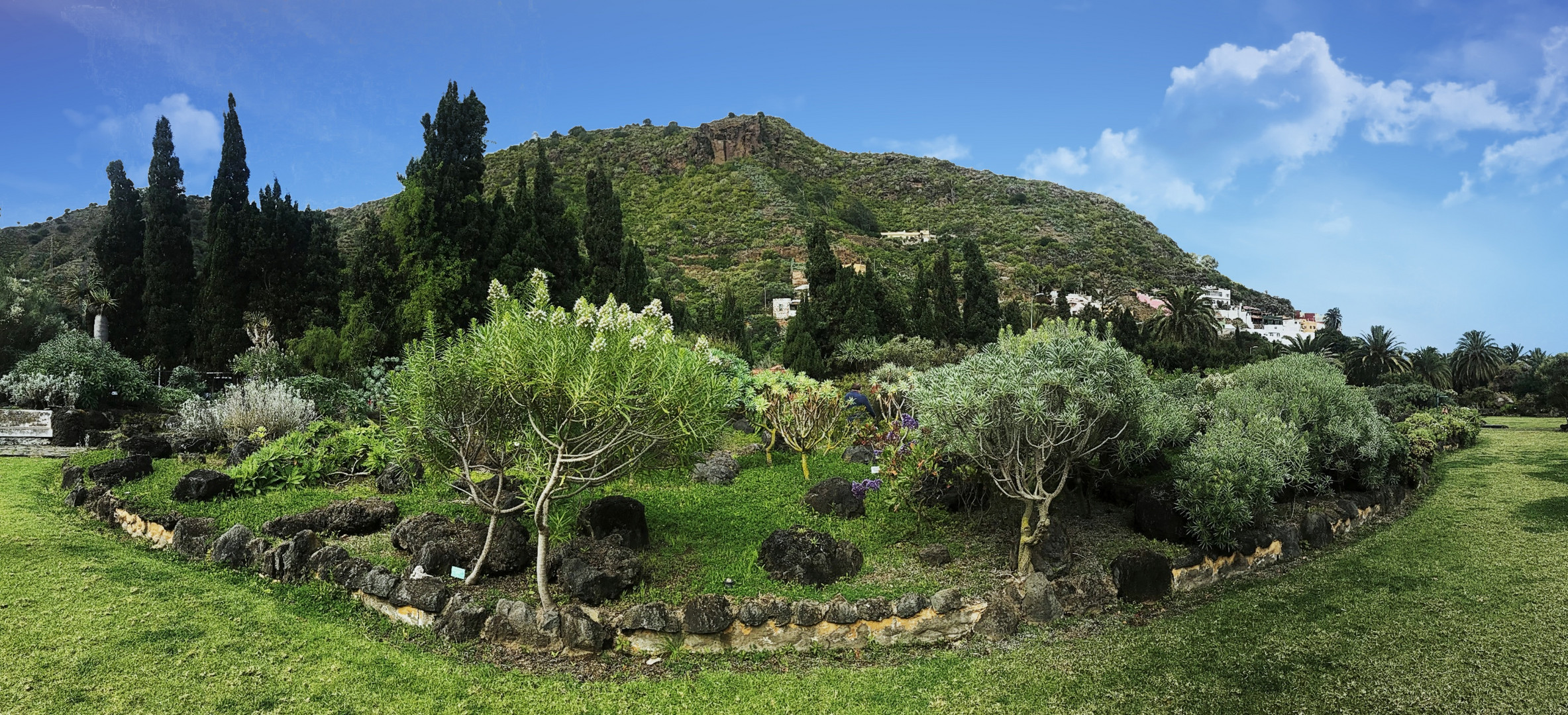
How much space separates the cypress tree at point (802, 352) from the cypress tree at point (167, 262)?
2061 centimetres

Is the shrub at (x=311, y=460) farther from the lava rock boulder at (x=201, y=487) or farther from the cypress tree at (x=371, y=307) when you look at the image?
the cypress tree at (x=371, y=307)

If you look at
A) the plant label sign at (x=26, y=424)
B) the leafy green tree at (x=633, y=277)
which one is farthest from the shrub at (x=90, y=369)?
the leafy green tree at (x=633, y=277)

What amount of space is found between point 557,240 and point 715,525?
16.5m

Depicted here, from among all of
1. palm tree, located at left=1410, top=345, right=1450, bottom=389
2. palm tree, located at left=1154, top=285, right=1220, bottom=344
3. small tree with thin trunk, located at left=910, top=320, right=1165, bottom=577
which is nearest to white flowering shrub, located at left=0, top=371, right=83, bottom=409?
small tree with thin trunk, located at left=910, top=320, right=1165, bottom=577

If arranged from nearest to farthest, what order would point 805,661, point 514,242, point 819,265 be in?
point 805,661 < point 514,242 < point 819,265

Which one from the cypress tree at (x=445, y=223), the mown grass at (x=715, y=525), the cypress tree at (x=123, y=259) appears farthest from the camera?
the cypress tree at (x=123, y=259)

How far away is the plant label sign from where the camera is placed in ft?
43.5

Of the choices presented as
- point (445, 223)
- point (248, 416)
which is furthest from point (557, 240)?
point (248, 416)

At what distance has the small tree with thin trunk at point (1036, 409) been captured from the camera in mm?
6973

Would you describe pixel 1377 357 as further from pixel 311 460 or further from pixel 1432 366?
pixel 311 460

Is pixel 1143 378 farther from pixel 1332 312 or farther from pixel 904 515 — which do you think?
pixel 1332 312

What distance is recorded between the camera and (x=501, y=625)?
5680mm

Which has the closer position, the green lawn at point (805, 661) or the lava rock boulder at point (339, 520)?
the green lawn at point (805, 661)

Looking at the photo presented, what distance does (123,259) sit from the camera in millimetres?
27188
